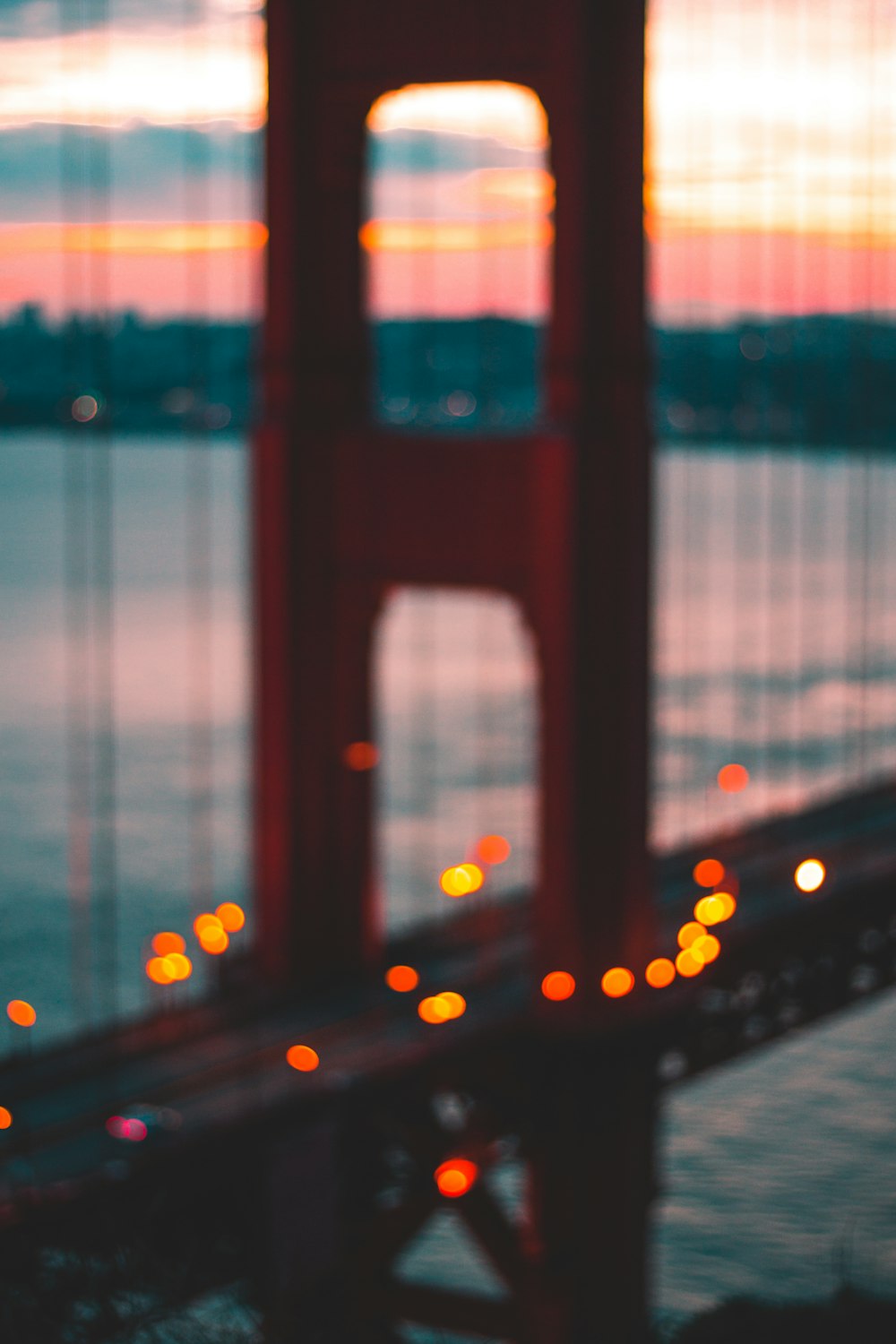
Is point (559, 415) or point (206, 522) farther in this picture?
point (206, 522)

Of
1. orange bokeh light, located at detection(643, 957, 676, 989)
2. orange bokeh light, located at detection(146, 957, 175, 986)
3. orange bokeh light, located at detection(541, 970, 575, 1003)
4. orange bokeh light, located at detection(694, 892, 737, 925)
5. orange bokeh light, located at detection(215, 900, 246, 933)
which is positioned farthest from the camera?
orange bokeh light, located at detection(215, 900, 246, 933)

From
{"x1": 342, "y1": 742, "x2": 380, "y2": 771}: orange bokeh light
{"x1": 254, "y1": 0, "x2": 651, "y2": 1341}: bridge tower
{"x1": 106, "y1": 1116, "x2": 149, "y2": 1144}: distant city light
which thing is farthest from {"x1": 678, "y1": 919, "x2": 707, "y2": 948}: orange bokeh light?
{"x1": 106, "y1": 1116, "x2": 149, "y2": 1144}: distant city light

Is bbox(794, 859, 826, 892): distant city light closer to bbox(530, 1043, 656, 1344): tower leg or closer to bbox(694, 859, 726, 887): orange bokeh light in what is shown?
A: bbox(530, 1043, 656, 1344): tower leg

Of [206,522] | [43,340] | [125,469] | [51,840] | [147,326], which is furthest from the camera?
[125,469]

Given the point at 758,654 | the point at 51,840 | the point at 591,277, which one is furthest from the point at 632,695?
the point at 758,654

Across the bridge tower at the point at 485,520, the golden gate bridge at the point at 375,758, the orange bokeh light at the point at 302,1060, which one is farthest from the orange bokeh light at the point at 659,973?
the orange bokeh light at the point at 302,1060

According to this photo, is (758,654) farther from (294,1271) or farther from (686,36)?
(294,1271)

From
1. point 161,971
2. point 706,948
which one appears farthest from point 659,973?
point 161,971
